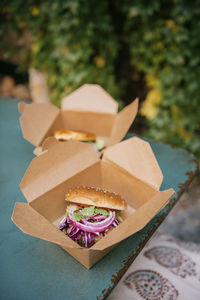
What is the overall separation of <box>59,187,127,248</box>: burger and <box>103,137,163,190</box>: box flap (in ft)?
0.45

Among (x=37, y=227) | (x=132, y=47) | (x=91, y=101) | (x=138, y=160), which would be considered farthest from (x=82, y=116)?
(x=132, y=47)

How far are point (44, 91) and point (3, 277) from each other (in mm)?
3045

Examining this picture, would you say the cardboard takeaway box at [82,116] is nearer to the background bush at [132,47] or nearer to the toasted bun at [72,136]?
the toasted bun at [72,136]

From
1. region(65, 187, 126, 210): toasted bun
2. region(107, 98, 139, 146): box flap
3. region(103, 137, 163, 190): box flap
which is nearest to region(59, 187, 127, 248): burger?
Result: region(65, 187, 126, 210): toasted bun

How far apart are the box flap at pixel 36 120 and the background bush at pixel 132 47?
141 centimetres

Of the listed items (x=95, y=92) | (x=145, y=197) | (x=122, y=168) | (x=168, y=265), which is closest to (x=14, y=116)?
(x=95, y=92)

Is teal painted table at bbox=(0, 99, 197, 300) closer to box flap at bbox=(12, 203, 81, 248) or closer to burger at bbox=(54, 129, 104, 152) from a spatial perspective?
A: box flap at bbox=(12, 203, 81, 248)

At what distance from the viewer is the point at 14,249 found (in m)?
0.89

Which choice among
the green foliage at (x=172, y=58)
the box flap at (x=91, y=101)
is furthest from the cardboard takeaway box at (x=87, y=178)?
the green foliage at (x=172, y=58)

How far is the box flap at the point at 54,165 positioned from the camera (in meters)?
0.96

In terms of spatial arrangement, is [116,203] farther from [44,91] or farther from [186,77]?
[44,91]

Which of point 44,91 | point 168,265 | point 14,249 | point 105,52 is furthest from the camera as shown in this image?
point 44,91

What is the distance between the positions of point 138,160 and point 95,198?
23 cm

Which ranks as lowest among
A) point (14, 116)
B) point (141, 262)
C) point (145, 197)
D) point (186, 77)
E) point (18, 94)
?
point (18, 94)
